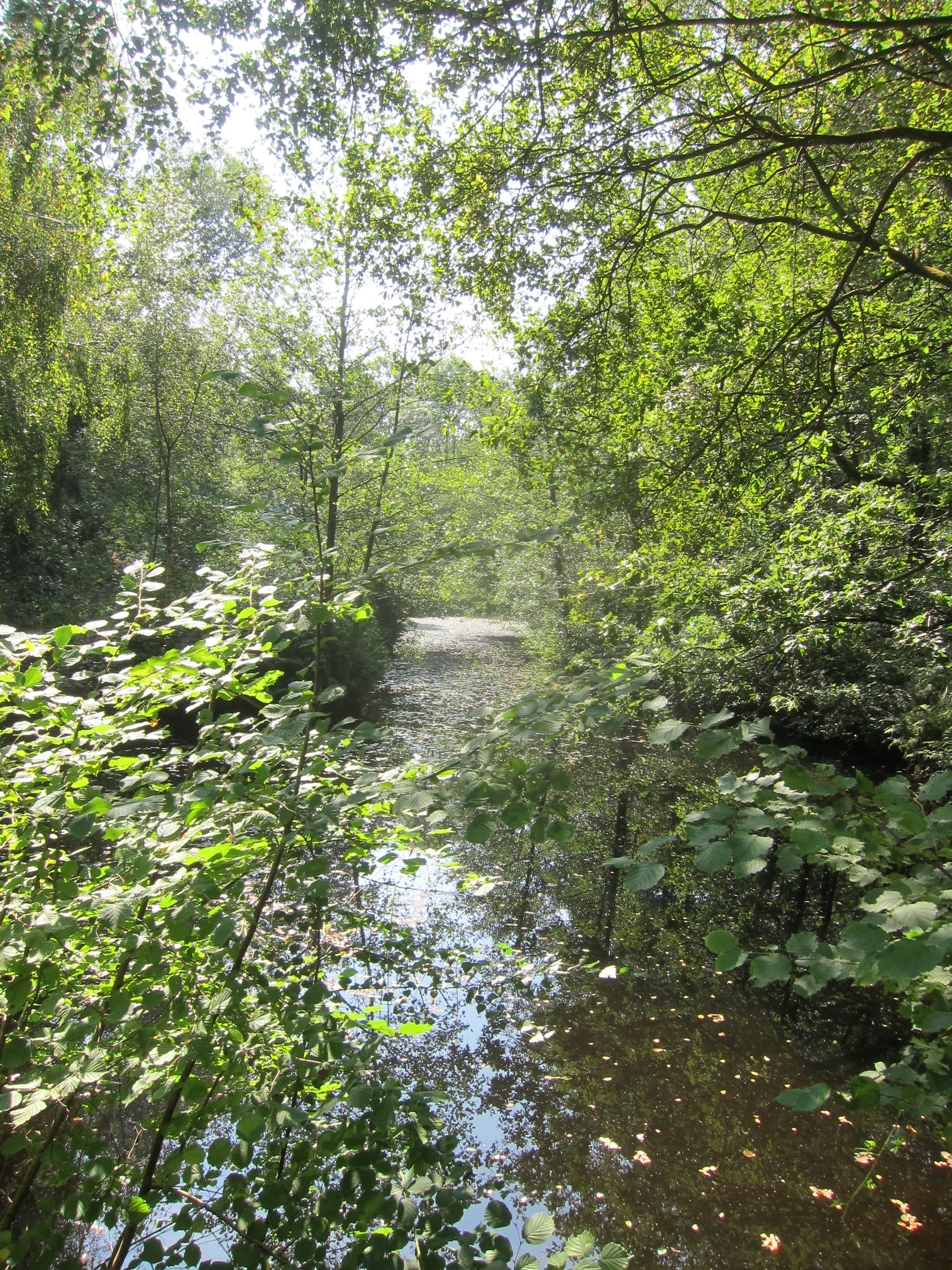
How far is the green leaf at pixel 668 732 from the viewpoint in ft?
4.67

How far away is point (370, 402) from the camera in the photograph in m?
12.3

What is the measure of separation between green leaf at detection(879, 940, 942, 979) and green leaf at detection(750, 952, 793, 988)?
186mm

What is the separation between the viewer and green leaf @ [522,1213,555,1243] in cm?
126

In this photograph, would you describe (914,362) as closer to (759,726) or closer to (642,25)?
(642,25)

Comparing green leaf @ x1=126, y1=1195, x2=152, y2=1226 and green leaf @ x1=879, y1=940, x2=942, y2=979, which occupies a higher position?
green leaf @ x1=879, y1=940, x2=942, y2=979

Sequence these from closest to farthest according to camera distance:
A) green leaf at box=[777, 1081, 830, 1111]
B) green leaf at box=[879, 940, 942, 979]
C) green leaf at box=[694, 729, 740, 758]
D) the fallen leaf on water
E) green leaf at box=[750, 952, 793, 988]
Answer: green leaf at box=[879, 940, 942, 979] < green leaf at box=[777, 1081, 830, 1111] < green leaf at box=[750, 952, 793, 988] < green leaf at box=[694, 729, 740, 758] < the fallen leaf on water

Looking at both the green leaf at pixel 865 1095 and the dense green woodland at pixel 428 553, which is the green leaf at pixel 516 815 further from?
the green leaf at pixel 865 1095

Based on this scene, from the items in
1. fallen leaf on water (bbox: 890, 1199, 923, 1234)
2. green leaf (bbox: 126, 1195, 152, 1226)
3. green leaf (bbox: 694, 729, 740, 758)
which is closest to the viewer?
green leaf (bbox: 694, 729, 740, 758)

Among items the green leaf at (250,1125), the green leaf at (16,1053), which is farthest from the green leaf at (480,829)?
the green leaf at (16,1053)

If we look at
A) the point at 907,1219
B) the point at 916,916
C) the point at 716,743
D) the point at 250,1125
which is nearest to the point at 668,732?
the point at 716,743

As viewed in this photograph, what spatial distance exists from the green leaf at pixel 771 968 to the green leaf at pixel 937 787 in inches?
15.0

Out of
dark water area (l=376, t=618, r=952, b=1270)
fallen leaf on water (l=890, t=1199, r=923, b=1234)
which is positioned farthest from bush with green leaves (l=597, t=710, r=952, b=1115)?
fallen leaf on water (l=890, t=1199, r=923, b=1234)

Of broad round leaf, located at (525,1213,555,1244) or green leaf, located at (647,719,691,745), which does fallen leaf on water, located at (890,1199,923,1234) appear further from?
green leaf, located at (647,719,691,745)

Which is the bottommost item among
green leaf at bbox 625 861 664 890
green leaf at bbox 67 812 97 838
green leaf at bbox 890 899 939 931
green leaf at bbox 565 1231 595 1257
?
green leaf at bbox 565 1231 595 1257
